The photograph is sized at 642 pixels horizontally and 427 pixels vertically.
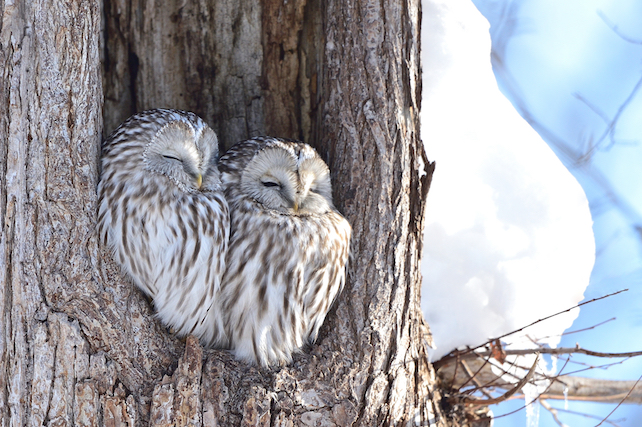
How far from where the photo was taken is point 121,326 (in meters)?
1.82

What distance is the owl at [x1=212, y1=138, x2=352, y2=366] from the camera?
2.06 meters

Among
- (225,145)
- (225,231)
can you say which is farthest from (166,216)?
(225,145)

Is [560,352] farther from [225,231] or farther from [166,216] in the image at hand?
[166,216]

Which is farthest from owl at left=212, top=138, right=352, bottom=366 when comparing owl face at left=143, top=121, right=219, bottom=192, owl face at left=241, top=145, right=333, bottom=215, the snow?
the snow

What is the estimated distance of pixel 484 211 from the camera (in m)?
2.63

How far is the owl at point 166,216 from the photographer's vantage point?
6.19 ft

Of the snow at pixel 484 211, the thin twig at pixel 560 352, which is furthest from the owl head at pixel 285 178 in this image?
the thin twig at pixel 560 352

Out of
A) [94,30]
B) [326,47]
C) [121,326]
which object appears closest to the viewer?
[121,326]

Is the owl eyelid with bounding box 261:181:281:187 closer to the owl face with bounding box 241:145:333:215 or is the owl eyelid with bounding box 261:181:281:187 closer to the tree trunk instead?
the owl face with bounding box 241:145:333:215

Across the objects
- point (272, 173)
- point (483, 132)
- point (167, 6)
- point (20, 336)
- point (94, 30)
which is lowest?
point (20, 336)

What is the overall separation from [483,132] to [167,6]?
5.18 feet

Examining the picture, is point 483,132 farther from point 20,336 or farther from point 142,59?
point 20,336

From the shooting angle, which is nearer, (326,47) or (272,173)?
(272,173)

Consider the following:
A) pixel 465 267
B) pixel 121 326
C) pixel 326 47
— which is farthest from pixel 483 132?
pixel 121 326
